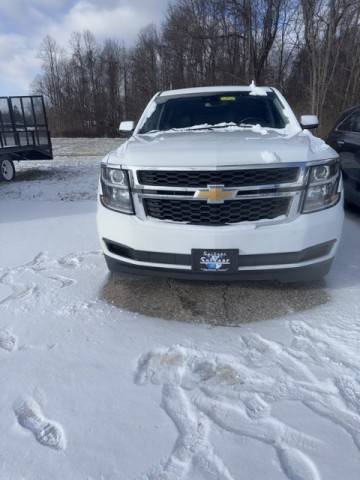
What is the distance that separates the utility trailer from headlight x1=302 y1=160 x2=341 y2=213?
9.24 metres

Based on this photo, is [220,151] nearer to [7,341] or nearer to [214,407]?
[214,407]

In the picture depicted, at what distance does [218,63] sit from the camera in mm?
32125

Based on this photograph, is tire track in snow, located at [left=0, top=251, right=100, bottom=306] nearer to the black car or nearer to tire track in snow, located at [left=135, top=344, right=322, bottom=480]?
tire track in snow, located at [left=135, top=344, right=322, bottom=480]

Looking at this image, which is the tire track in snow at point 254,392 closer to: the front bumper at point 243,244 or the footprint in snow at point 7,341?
the front bumper at point 243,244

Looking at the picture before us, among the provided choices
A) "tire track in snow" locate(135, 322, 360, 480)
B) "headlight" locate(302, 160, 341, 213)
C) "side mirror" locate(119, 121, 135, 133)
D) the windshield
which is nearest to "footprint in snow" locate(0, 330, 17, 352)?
"tire track in snow" locate(135, 322, 360, 480)

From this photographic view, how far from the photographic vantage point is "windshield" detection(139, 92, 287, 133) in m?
4.30

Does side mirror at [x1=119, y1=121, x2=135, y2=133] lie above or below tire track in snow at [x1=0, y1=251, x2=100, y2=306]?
above

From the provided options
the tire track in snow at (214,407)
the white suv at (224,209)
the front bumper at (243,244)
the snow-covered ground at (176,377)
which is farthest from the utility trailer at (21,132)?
the tire track in snow at (214,407)

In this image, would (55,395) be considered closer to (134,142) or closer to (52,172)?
(134,142)

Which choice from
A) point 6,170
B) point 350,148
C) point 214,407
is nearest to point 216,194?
point 214,407

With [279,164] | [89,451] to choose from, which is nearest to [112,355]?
[89,451]

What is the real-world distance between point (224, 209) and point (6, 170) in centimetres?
906

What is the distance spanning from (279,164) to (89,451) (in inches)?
81.6

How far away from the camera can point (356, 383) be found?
213 cm
